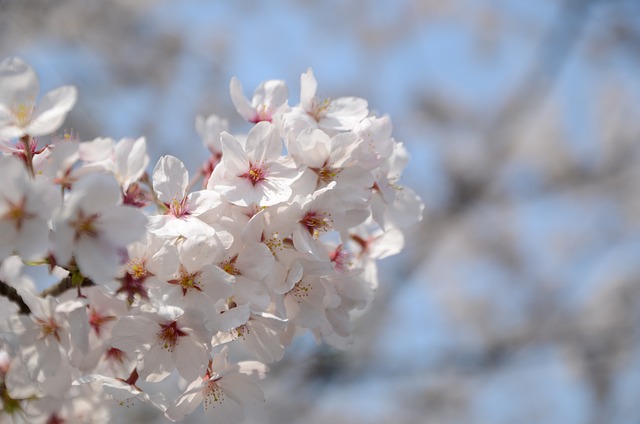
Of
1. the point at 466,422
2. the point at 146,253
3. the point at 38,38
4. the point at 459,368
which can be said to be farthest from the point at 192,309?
the point at 466,422

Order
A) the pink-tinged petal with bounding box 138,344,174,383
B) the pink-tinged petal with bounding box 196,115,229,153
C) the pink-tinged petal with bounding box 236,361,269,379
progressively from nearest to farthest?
the pink-tinged petal with bounding box 138,344,174,383 < the pink-tinged petal with bounding box 236,361,269,379 < the pink-tinged petal with bounding box 196,115,229,153

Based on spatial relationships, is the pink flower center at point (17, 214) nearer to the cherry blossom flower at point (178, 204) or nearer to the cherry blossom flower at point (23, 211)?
the cherry blossom flower at point (23, 211)

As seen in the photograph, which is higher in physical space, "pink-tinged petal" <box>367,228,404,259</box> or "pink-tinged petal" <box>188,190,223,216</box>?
"pink-tinged petal" <box>367,228,404,259</box>

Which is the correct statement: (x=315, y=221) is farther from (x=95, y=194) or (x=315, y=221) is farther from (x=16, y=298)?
(x=16, y=298)

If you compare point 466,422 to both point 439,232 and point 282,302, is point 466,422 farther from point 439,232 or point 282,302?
point 282,302

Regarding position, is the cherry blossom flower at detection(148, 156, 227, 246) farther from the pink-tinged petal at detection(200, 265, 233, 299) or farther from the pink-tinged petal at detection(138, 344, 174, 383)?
the pink-tinged petal at detection(138, 344, 174, 383)

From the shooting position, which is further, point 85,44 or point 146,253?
point 85,44

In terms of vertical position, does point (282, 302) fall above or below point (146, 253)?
above

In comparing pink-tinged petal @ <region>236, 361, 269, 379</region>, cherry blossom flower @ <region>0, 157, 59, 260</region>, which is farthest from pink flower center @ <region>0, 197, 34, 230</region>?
pink-tinged petal @ <region>236, 361, 269, 379</region>

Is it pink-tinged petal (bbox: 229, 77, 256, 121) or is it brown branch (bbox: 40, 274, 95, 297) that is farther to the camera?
pink-tinged petal (bbox: 229, 77, 256, 121)
